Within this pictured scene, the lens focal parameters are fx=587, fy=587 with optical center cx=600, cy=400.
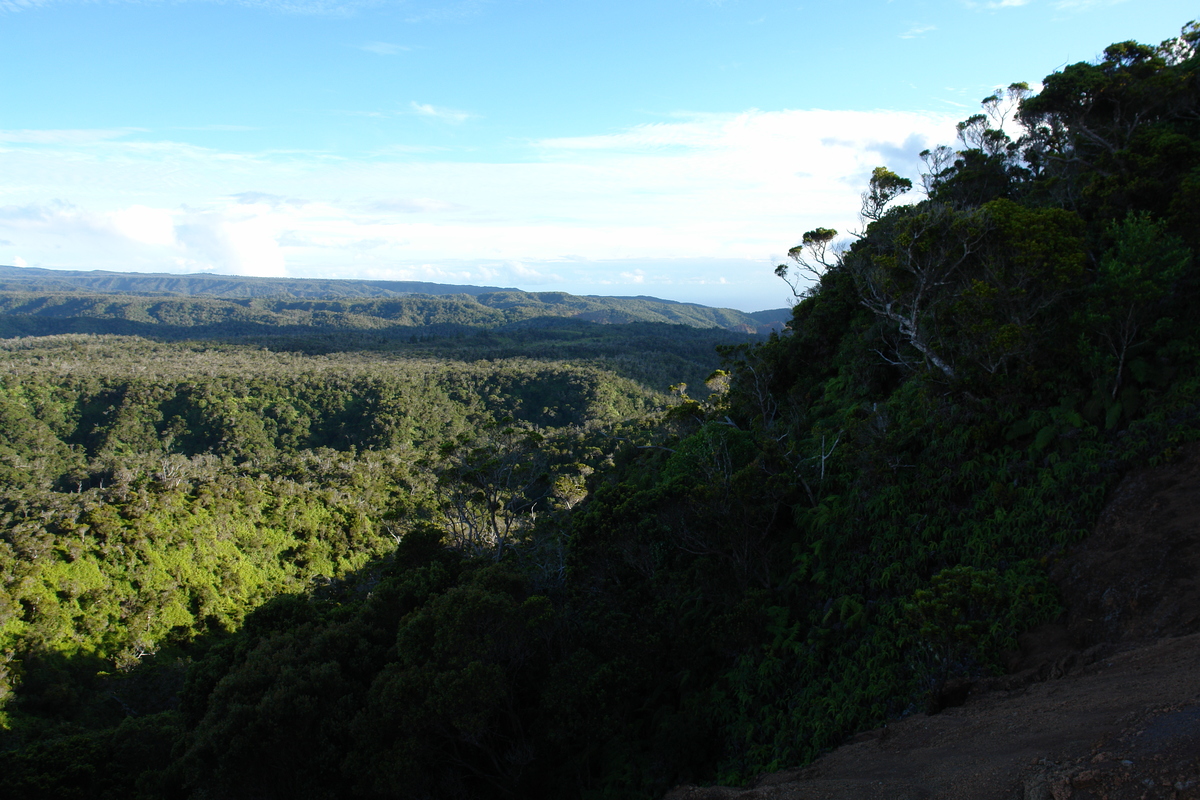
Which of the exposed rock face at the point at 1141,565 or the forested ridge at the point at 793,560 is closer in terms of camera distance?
the exposed rock face at the point at 1141,565

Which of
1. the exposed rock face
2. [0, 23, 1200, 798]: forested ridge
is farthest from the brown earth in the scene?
[0, 23, 1200, 798]: forested ridge

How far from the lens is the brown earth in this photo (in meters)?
5.46

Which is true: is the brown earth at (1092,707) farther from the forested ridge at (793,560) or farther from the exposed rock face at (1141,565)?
the forested ridge at (793,560)

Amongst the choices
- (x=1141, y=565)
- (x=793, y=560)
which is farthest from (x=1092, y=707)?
(x=793, y=560)

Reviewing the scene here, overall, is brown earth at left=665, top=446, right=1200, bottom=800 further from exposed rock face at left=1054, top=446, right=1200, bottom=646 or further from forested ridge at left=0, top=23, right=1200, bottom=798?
forested ridge at left=0, top=23, right=1200, bottom=798

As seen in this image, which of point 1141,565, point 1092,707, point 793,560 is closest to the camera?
point 1092,707

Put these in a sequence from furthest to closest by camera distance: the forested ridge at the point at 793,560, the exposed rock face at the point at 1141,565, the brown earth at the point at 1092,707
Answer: the forested ridge at the point at 793,560 → the exposed rock face at the point at 1141,565 → the brown earth at the point at 1092,707

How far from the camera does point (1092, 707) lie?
22.5 feet

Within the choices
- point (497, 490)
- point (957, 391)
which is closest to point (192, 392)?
point (497, 490)

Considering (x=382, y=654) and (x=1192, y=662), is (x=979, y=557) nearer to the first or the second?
(x=1192, y=662)

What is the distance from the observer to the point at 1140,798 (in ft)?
15.9

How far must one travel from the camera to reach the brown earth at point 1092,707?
215 inches

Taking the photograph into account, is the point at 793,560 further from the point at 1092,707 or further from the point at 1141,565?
the point at 1092,707

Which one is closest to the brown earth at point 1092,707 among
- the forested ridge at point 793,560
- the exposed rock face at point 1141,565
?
the exposed rock face at point 1141,565
